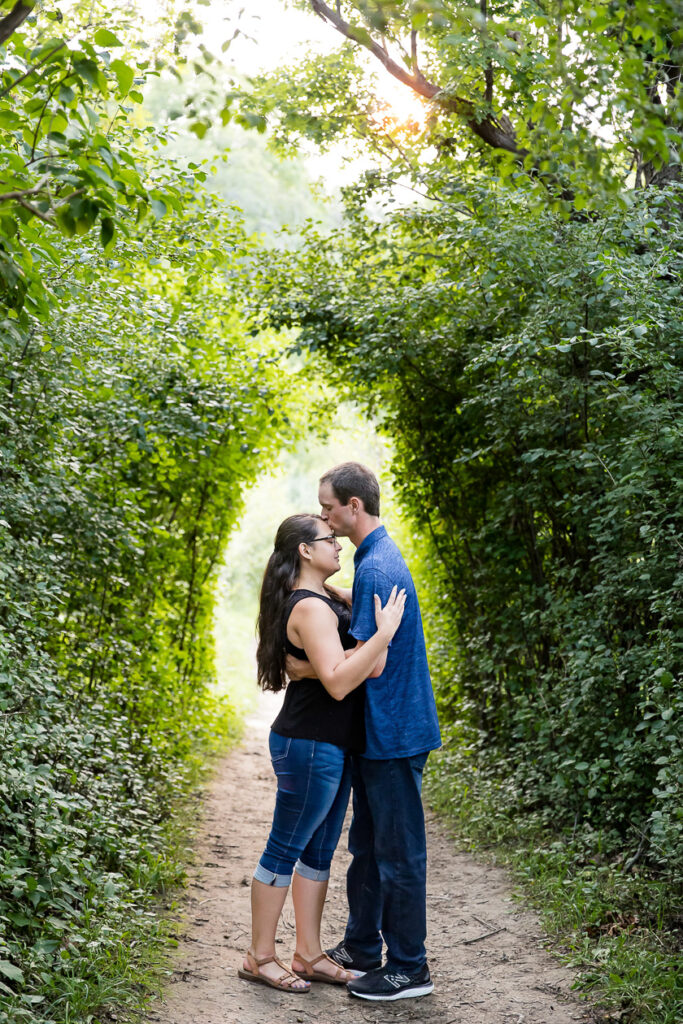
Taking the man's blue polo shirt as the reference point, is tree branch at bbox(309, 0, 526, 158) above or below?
above

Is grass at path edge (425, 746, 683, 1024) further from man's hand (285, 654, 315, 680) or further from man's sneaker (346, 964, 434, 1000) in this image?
man's hand (285, 654, 315, 680)

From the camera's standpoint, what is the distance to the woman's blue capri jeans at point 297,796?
12.1 ft

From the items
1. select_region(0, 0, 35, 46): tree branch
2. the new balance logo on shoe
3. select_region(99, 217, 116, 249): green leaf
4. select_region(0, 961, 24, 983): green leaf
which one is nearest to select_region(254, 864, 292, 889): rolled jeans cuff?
the new balance logo on shoe

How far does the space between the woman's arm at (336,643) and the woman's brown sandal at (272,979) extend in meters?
1.18

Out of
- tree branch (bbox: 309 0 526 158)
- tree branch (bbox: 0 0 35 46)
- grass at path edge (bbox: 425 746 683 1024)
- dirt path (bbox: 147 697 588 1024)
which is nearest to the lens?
tree branch (bbox: 0 0 35 46)

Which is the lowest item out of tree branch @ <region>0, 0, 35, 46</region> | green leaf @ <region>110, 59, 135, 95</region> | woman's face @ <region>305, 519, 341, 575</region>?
woman's face @ <region>305, 519, 341, 575</region>

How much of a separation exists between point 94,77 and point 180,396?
13.7 ft

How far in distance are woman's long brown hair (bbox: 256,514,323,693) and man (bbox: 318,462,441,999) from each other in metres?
0.14

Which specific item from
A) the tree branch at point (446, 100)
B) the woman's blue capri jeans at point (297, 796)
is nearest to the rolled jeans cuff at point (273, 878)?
the woman's blue capri jeans at point (297, 796)

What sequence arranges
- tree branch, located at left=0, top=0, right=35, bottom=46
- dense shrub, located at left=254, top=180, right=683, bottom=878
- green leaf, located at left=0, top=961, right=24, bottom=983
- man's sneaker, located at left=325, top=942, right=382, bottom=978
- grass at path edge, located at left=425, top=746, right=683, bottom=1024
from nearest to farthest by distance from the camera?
tree branch, located at left=0, top=0, right=35, bottom=46 → green leaf, located at left=0, top=961, right=24, bottom=983 → grass at path edge, located at left=425, top=746, right=683, bottom=1024 → man's sneaker, located at left=325, top=942, right=382, bottom=978 → dense shrub, located at left=254, top=180, right=683, bottom=878

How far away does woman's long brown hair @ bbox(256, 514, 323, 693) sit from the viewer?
381cm

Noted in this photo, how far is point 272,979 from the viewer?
3.78 meters

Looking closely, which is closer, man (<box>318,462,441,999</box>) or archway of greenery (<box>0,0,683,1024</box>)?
archway of greenery (<box>0,0,683,1024</box>)

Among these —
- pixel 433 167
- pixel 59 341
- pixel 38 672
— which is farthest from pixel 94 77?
pixel 433 167
